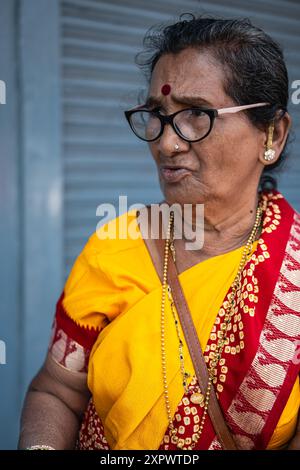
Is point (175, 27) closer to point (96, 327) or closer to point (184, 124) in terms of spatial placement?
point (184, 124)

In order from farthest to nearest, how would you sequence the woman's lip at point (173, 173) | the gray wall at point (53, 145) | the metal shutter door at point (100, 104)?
the metal shutter door at point (100, 104), the gray wall at point (53, 145), the woman's lip at point (173, 173)

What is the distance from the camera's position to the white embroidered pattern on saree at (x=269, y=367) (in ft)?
5.09

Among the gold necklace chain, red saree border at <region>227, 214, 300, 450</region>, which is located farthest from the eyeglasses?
red saree border at <region>227, 214, 300, 450</region>

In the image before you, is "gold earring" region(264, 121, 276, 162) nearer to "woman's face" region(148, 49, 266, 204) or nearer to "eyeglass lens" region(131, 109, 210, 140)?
"woman's face" region(148, 49, 266, 204)

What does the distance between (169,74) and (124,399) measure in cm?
96

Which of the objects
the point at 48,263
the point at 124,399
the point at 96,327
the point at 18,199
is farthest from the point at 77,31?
the point at 124,399

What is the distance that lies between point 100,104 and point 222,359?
73.7 inches

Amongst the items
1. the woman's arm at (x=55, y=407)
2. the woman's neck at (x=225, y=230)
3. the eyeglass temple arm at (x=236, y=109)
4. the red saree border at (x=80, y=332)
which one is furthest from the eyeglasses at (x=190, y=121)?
the woman's arm at (x=55, y=407)

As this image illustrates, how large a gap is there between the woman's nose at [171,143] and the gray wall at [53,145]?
1.35 m

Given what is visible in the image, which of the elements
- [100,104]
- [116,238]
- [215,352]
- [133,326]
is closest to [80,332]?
[133,326]

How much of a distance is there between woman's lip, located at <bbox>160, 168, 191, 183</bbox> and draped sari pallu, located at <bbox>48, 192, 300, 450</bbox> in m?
0.30

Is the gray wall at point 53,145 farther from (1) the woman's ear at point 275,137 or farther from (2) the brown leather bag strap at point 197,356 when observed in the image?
(1) the woman's ear at point 275,137

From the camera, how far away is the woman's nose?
1626 millimetres

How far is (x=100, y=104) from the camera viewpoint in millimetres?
3074
